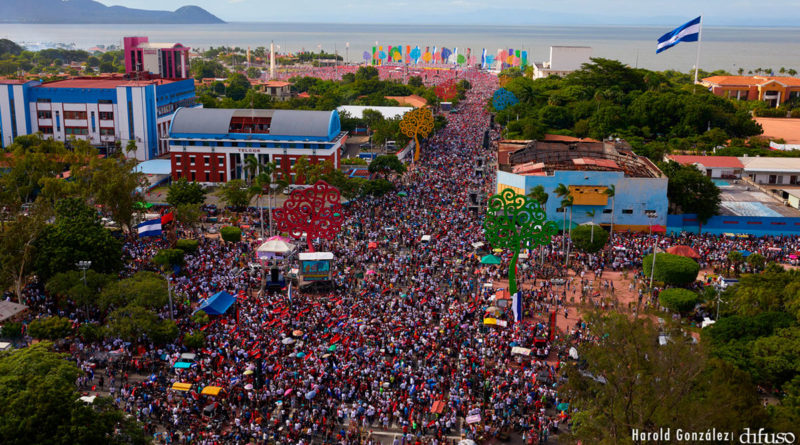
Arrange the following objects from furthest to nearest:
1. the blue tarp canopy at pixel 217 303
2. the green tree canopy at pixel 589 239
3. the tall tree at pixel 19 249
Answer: the green tree canopy at pixel 589 239 → the tall tree at pixel 19 249 → the blue tarp canopy at pixel 217 303

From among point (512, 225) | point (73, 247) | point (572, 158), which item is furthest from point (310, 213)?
point (572, 158)

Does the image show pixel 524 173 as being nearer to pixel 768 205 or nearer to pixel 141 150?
pixel 768 205

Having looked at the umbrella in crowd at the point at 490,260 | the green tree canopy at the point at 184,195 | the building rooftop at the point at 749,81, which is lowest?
the umbrella in crowd at the point at 490,260

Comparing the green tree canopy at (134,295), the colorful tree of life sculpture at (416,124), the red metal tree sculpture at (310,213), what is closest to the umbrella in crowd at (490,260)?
the red metal tree sculpture at (310,213)

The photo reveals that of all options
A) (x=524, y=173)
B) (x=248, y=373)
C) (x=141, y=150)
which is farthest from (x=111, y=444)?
(x=141, y=150)

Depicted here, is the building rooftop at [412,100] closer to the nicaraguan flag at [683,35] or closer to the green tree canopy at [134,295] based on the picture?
the nicaraguan flag at [683,35]

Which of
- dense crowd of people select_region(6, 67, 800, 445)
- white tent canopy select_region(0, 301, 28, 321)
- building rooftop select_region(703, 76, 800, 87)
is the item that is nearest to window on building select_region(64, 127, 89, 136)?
dense crowd of people select_region(6, 67, 800, 445)
